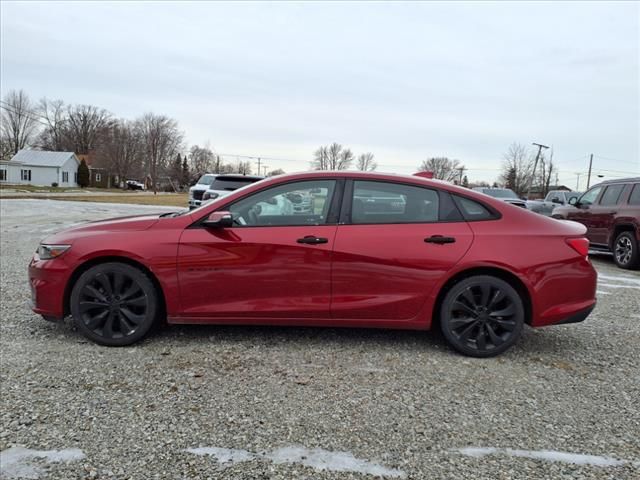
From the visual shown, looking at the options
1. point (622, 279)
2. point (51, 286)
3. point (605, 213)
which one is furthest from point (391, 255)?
point (605, 213)

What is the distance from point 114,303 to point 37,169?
7522cm

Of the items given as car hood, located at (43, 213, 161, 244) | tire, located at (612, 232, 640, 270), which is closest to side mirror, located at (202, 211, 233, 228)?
car hood, located at (43, 213, 161, 244)

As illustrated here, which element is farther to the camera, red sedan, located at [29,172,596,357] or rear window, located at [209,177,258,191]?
rear window, located at [209,177,258,191]

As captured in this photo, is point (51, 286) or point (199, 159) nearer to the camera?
point (51, 286)

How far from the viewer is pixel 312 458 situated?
94.8 inches

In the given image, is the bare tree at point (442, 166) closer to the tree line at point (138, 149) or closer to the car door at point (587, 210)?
the tree line at point (138, 149)

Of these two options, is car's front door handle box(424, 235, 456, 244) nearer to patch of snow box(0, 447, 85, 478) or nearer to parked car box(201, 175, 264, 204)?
patch of snow box(0, 447, 85, 478)

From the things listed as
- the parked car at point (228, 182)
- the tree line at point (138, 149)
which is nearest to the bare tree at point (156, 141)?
the tree line at point (138, 149)

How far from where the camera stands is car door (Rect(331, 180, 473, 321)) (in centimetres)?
368

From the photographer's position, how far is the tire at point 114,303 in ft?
12.4

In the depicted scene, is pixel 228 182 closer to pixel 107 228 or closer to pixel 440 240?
pixel 107 228

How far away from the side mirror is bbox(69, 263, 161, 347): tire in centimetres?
70

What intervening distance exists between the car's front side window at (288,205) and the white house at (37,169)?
73.7 metres

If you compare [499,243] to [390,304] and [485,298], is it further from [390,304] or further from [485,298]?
[390,304]
